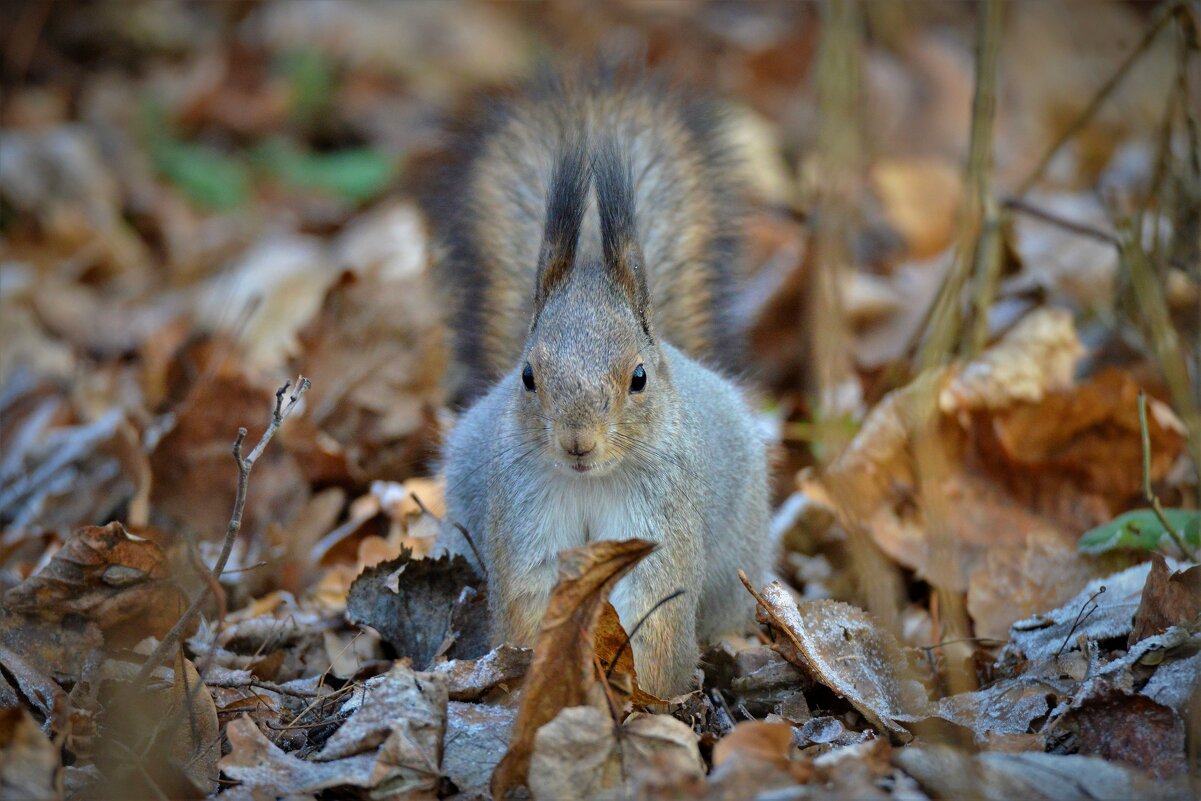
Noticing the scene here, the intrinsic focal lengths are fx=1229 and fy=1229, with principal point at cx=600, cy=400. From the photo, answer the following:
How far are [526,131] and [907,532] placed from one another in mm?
1738

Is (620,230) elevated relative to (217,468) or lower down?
elevated

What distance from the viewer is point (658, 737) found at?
2.32 metres

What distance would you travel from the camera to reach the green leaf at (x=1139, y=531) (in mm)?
3115

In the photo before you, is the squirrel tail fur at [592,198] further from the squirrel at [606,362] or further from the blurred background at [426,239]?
the blurred background at [426,239]

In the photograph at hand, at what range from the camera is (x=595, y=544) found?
93.7 inches

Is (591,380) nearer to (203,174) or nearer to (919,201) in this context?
(919,201)

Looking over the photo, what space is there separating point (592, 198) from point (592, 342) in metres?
0.87

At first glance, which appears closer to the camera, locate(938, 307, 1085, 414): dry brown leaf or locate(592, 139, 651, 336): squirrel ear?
locate(592, 139, 651, 336): squirrel ear

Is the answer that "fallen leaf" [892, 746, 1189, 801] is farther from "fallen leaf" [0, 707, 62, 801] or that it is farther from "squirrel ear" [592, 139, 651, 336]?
"fallen leaf" [0, 707, 62, 801]

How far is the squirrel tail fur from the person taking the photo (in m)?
3.76

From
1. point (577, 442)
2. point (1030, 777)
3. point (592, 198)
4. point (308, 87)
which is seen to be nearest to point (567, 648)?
point (577, 442)

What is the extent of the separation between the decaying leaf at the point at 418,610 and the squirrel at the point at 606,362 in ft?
0.50

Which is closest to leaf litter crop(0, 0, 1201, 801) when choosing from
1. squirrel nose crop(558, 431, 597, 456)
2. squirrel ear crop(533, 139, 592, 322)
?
squirrel nose crop(558, 431, 597, 456)

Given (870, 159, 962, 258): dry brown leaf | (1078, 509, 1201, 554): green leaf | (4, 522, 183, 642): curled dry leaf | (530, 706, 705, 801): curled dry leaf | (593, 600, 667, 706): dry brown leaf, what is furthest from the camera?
(870, 159, 962, 258): dry brown leaf
